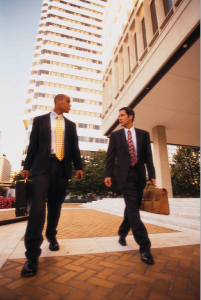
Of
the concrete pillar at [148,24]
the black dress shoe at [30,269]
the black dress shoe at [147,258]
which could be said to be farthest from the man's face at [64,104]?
the concrete pillar at [148,24]

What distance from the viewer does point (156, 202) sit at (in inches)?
70.2

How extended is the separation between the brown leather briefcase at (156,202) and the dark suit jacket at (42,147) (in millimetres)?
983

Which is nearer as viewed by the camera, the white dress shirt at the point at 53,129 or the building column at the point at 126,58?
the white dress shirt at the point at 53,129

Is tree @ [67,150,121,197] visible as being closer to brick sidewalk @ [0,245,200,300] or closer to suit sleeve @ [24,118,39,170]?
suit sleeve @ [24,118,39,170]

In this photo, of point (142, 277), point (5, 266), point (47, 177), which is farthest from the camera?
point (47, 177)

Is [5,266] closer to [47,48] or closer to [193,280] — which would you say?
[193,280]

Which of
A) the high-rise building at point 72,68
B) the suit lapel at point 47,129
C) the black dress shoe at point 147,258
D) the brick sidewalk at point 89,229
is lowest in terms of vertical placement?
the brick sidewalk at point 89,229

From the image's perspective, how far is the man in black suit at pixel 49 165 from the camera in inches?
70.3

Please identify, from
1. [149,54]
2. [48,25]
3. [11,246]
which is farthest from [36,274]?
[48,25]

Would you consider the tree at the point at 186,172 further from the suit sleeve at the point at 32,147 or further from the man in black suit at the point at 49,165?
the suit sleeve at the point at 32,147

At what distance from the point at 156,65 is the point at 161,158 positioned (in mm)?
5516

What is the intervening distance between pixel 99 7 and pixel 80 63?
24.6 meters

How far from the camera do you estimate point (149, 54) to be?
7.04 m

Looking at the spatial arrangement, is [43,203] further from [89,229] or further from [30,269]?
[89,229]
